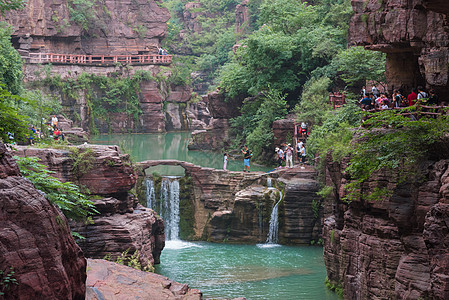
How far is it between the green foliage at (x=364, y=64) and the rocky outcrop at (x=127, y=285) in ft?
60.1

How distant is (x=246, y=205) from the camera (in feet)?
90.0

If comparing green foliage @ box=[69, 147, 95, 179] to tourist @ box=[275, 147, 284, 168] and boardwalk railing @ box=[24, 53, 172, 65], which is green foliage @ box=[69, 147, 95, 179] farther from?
boardwalk railing @ box=[24, 53, 172, 65]

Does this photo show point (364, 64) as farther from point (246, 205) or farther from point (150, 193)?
point (150, 193)

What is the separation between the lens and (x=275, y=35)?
3888 centimetres

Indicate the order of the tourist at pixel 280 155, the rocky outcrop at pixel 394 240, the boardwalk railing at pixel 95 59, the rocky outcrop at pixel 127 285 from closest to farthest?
the rocky outcrop at pixel 127 285 → the rocky outcrop at pixel 394 240 → the tourist at pixel 280 155 → the boardwalk railing at pixel 95 59

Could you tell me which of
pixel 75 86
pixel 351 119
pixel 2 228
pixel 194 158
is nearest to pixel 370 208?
pixel 351 119

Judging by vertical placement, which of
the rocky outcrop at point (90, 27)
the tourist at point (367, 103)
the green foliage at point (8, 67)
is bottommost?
the tourist at point (367, 103)

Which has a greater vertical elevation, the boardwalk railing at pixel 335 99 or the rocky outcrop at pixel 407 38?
the rocky outcrop at pixel 407 38

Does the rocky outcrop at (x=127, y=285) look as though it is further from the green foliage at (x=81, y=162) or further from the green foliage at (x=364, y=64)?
the green foliage at (x=364, y=64)

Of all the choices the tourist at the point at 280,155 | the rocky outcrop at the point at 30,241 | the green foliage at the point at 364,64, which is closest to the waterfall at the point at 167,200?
the tourist at the point at 280,155

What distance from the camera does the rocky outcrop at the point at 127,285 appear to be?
11.0m

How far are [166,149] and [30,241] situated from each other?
35.2 m

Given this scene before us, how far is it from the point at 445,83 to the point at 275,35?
78.7 ft

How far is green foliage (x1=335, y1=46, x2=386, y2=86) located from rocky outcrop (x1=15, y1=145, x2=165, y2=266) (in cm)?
1266
